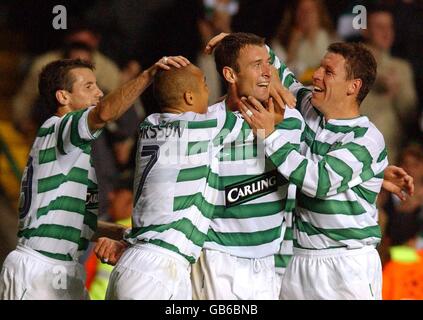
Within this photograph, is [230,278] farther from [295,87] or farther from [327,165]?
[295,87]

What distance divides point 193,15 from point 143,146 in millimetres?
1966

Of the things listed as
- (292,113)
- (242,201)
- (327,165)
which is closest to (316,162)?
(327,165)

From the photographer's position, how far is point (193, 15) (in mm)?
5809

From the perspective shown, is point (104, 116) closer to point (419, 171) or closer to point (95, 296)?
point (95, 296)

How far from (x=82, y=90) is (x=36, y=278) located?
92 centimetres

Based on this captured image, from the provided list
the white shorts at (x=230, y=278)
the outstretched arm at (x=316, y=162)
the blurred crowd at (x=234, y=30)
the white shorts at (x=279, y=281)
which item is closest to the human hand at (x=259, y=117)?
the outstretched arm at (x=316, y=162)

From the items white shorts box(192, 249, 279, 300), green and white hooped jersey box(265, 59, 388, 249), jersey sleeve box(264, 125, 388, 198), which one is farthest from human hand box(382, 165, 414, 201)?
white shorts box(192, 249, 279, 300)

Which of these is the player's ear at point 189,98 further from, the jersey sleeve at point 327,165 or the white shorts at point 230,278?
the white shorts at point 230,278

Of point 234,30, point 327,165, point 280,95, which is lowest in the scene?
point 327,165

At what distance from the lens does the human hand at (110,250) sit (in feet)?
13.3

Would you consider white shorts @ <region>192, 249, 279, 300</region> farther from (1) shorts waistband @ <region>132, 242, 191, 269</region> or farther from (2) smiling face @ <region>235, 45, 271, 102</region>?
(2) smiling face @ <region>235, 45, 271, 102</region>

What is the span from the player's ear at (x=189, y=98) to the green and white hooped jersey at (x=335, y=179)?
351 mm

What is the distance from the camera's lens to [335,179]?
402 cm
